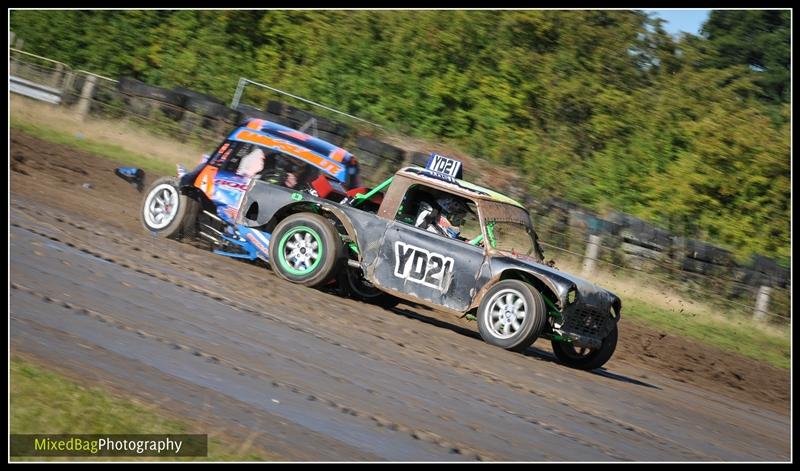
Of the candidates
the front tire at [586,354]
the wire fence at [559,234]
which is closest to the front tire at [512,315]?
the front tire at [586,354]

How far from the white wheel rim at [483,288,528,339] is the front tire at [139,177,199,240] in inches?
160

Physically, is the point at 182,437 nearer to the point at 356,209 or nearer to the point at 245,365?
the point at 245,365

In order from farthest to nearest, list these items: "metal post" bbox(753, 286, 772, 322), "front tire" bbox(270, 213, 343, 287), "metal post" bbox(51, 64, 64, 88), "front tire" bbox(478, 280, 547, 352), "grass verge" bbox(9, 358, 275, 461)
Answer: "metal post" bbox(51, 64, 64, 88)
"metal post" bbox(753, 286, 772, 322)
"front tire" bbox(270, 213, 343, 287)
"front tire" bbox(478, 280, 547, 352)
"grass verge" bbox(9, 358, 275, 461)

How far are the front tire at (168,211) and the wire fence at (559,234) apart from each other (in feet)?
28.2

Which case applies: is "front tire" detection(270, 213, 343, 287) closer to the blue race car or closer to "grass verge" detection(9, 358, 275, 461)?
the blue race car

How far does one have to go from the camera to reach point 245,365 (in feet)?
23.3

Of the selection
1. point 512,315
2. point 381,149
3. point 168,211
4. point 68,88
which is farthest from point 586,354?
point 68,88

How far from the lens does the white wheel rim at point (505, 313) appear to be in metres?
9.88

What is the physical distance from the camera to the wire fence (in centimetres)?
1805

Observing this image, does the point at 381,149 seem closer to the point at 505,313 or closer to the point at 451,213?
the point at 451,213

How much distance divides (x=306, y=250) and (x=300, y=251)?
0.25ft

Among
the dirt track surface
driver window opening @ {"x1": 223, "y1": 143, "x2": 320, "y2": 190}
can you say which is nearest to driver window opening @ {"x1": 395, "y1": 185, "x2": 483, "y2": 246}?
the dirt track surface

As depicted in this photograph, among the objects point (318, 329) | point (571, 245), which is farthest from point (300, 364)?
point (571, 245)
